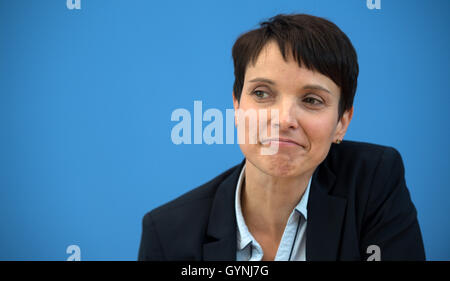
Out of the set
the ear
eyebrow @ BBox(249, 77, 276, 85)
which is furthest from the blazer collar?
eyebrow @ BBox(249, 77, 276, 85)

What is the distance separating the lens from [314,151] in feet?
4.72

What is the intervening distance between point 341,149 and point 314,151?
33 centimetres

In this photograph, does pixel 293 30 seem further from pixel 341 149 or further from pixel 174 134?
pixel 174 134

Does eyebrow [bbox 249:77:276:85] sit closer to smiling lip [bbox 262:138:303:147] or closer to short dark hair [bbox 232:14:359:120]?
short dark hair [bbox 232:14:359:120]

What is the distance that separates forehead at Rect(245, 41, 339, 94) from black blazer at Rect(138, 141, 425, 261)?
1.19 ft

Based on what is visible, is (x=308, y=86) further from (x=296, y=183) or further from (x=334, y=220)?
(x=334, y=220)

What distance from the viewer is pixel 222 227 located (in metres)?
1.56

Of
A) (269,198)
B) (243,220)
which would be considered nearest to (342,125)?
(269,198)

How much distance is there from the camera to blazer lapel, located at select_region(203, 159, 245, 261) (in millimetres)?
1509

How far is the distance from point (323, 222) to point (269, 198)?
0.20 m

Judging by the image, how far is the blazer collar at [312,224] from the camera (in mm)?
1511

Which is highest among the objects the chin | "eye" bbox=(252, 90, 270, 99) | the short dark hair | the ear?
the short dark hair
